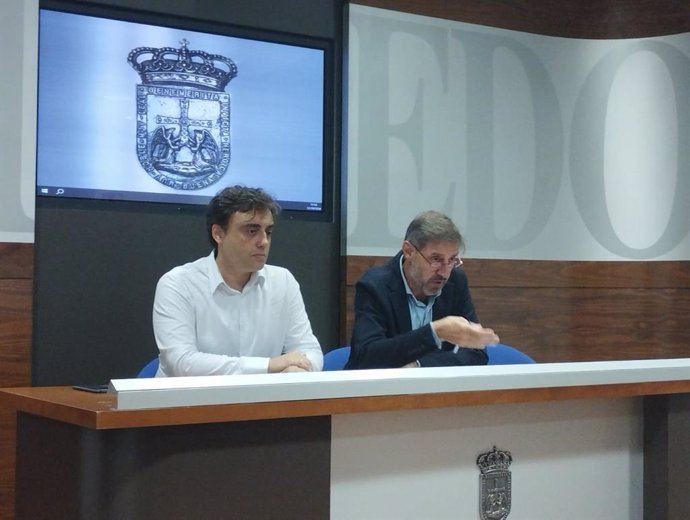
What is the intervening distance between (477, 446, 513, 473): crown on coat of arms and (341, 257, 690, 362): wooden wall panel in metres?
2.35

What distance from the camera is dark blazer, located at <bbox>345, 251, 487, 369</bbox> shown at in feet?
8.48

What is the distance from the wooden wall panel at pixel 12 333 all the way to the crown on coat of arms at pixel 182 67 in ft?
2.82

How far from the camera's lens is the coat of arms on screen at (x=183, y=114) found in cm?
359

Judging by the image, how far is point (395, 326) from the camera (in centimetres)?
279

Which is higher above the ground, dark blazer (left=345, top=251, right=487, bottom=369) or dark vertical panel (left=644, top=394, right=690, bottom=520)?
dark blazer (left=345, top=251, right=487, bottom=369)

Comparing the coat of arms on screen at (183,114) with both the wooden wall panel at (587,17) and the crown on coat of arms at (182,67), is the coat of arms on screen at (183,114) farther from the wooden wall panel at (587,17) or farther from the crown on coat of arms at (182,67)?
the wooden wall panel at (587,17)

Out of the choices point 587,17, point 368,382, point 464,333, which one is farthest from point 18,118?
point 587,17

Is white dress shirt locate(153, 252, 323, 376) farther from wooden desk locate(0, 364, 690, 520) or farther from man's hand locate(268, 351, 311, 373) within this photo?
wooden desk locate(0, 364, 690, 520)

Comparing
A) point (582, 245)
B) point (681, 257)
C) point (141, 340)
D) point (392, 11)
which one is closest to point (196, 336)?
point (141, 340)

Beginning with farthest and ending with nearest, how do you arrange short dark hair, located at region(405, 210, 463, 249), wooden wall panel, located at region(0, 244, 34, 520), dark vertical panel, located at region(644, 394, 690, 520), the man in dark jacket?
wooden wall panel, located at region(0, 244, 34, 520) < short dark hair, located at region(405, 210, 463, 249) < the man in dark jacket < dark vertical panel, located at region(644, 394, 690, 520)

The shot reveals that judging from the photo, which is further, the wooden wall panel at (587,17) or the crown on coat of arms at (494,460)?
the wooden wall panel at (587,17)

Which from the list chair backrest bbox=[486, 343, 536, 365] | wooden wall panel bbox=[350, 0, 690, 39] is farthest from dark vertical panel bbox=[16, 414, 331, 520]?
wooden wall panel bbox=[350, 0, 690, 39]

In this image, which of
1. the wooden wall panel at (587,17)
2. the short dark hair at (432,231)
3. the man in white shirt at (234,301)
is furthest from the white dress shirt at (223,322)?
the wooden wall panel at (587,17)

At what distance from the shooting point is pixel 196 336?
8.82 feet
